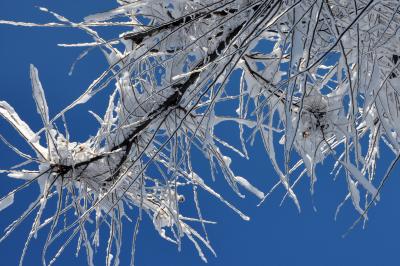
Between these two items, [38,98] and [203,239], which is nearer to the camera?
[38,98]

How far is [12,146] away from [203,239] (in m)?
0.75

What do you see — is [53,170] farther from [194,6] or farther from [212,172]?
[194,6]

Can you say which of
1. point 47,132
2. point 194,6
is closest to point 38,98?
point 47,132

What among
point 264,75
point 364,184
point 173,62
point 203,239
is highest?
point 173,62

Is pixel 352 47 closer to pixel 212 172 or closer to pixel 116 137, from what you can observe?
pixel 212 172

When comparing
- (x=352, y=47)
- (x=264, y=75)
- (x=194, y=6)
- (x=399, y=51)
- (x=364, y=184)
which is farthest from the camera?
(x=264, y=75)

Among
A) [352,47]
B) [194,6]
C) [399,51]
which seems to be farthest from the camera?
[194,6]

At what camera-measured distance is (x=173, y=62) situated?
171 cm

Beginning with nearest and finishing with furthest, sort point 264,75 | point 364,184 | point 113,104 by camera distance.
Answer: point 364,184
point 264,75
point 113,104

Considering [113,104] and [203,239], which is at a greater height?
[113,104]

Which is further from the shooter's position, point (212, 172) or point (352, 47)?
point (212, 172)

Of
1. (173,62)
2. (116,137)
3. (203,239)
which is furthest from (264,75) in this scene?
(203,239)

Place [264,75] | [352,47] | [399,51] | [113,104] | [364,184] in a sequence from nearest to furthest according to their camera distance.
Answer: [364,184]
[352,47]
[399,51]
[264,75]
[113,104]

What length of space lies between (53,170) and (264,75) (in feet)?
2.47
